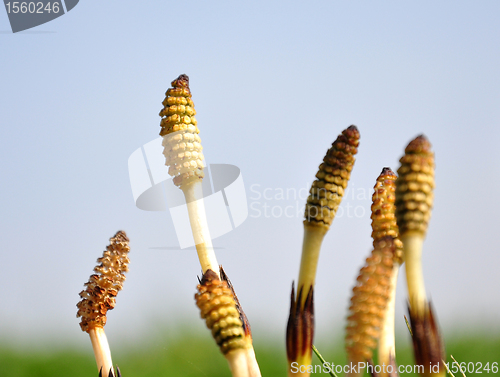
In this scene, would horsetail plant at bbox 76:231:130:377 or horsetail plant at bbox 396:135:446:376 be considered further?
horsetail plant at bbox 76:231:130:377

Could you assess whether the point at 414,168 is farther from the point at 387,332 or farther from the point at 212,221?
the point at 212,221

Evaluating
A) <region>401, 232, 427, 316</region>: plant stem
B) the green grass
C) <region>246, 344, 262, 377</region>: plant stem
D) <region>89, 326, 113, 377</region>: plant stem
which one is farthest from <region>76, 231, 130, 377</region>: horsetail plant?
the green grass

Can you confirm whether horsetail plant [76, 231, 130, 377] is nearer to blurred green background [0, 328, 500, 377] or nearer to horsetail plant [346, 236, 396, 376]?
horsetail plant [346, 236, 396, 376]

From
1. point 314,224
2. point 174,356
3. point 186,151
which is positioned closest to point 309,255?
point 314,224

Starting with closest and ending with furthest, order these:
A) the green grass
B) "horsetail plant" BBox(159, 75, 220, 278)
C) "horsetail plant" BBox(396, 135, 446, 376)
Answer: "horsetail plant" BBox(396, 135, 446, 376)
"horsetail plant" BBox(159, 75, 220, 278)
the green grass

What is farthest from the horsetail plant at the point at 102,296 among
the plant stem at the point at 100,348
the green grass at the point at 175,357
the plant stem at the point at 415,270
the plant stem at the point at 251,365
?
the green grass at the point at 175,357

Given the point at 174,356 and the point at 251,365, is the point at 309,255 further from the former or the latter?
the point at 174,356

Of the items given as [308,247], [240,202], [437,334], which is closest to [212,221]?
[240,202]
